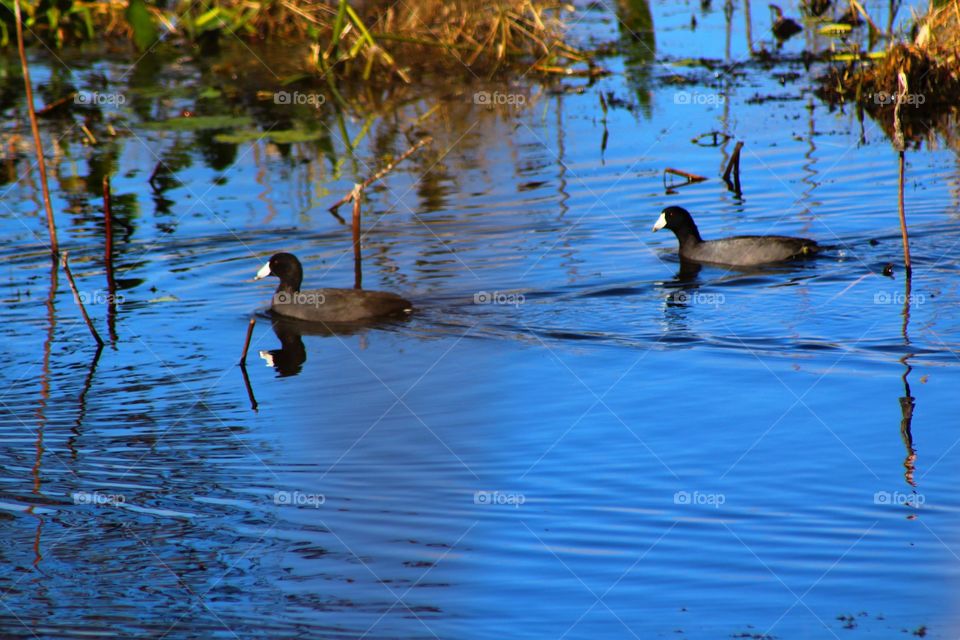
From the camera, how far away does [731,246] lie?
1077 centimetres

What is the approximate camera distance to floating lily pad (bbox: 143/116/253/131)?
15805mm

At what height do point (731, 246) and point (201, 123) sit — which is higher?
point (201, 123)

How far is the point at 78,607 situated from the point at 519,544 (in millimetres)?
1904

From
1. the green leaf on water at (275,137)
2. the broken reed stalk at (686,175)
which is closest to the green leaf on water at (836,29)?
the broken reed stalk at (686,175)

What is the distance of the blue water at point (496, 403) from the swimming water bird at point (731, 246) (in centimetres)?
18

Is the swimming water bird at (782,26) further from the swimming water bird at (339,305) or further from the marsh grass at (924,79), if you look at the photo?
the swimming water bird at (339,305)

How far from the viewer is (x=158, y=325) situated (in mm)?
9820

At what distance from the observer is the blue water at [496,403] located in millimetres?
5328

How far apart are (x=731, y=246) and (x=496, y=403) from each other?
144 inches

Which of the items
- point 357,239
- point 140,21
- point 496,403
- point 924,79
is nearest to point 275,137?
point 140,21

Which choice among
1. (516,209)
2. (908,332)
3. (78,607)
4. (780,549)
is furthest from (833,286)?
(78,607)

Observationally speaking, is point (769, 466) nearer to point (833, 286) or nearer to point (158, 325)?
point (833, 286)

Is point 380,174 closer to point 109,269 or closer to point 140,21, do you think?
point 109,269

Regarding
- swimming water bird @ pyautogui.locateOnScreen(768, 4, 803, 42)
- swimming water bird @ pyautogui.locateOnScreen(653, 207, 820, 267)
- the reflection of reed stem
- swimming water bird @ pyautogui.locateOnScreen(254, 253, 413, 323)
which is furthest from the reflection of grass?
swimming water bird @ pyautogui.locateOnScreen(254, 253, 413, 323)
